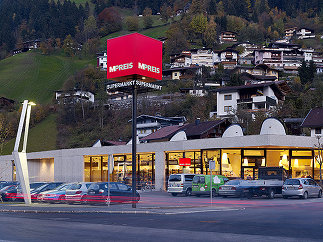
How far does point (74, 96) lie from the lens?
4961 inches

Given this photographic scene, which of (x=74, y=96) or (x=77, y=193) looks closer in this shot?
(x=77, y=193)

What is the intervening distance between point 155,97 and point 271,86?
32.5 meters

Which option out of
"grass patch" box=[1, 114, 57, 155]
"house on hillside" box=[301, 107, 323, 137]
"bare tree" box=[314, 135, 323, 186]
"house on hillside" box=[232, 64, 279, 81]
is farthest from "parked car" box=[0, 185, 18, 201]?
"house on hillside" box=[232, 64, 279, 81]

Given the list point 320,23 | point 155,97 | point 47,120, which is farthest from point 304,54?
point 47,120

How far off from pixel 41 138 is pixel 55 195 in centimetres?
7623

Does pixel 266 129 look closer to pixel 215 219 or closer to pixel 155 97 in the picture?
pixel 215 219

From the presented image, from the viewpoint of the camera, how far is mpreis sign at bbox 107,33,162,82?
31281mm

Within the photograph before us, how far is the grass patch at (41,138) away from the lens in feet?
333

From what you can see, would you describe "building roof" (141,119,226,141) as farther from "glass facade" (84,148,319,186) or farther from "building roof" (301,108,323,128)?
"building roof" (301,108,323,128)

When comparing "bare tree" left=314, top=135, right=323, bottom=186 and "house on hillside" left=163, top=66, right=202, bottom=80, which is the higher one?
"house on hillside" left=163, top=66, right=202, bottom=80

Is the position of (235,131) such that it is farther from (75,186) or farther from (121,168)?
(75,186)

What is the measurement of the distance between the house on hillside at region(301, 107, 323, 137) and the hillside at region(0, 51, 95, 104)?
98297mm

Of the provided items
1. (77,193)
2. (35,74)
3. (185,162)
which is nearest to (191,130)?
(185,162)

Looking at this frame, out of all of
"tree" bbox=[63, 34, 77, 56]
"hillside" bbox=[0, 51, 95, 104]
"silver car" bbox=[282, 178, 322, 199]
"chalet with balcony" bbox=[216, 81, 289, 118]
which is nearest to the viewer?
"silver car" bbox=[282, 178, 322, 199]
